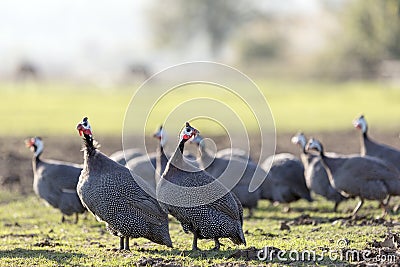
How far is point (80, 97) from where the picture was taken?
120ft

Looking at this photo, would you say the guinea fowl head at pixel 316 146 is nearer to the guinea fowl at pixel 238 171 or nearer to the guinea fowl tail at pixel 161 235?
the guinea fowl at pixel 238 171

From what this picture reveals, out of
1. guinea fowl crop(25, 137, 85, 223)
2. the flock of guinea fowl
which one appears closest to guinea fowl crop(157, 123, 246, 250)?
the flock of guinea fowl

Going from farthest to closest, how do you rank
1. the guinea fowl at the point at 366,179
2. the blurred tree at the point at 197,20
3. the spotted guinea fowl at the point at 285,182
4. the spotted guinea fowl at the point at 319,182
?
the blurred tree at the point at 197,20
the spotted guinea fowl at the point at 285,182
the spotted guinea fowl at the point at 319,182
the guinea fowl at the point at 366,179

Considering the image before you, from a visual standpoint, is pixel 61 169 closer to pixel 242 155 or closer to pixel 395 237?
pixel 242 155

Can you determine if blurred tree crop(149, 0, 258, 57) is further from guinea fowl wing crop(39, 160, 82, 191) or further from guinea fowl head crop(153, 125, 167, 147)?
guinea fowl wing crop(39, 160, 82, 191)

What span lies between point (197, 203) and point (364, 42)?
41.5 m

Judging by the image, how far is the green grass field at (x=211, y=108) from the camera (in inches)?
915

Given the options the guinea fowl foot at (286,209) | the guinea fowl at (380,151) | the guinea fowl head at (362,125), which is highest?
the guinea fowl head at (362,125)

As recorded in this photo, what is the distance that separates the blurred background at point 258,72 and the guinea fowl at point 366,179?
637cm

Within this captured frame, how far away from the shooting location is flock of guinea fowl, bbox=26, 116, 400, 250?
7492 mm

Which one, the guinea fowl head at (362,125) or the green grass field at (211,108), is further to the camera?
the green grass field at (211,108)

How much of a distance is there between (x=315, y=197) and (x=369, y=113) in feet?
55.7

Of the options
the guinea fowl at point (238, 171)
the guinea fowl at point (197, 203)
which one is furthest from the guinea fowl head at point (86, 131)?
the guinea fowl at point (238, 171)

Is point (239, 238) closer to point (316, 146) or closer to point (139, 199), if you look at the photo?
point (139, 199)
